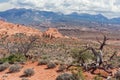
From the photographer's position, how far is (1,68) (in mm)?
27047

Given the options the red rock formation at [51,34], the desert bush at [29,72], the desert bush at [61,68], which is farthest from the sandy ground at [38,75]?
the red rock formation at [51,34]

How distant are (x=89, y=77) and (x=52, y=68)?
194 inches

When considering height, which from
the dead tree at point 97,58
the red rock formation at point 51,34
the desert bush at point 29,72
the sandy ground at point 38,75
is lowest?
the red rock formation at point 51,34

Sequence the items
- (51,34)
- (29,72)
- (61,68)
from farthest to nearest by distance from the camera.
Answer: (51,34)
(61,68)
(29,72)

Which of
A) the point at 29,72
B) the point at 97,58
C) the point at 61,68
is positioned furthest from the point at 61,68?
the point at 97,58

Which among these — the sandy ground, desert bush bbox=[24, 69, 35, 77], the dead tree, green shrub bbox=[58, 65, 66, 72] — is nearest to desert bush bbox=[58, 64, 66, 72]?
green shrub bbox=[58, 65, 66, 72]

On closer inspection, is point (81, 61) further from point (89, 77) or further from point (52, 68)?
point (89, 77)

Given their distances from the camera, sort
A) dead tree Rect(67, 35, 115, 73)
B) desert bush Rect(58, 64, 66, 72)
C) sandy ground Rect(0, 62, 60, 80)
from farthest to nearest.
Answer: desert bush Rect(58, 64, 66, 72), sandy ground Rect(0, 62, 60, 80), dead tree Rect(67, 35, 115, 73)

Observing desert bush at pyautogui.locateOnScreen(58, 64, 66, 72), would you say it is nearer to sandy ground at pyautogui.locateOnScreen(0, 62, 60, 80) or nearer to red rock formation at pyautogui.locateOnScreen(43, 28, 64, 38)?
sandy ground at pyautogui.locateOnScreen(0, 62, 60, 80)

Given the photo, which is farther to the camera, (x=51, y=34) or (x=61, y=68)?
(x=51, y=34)

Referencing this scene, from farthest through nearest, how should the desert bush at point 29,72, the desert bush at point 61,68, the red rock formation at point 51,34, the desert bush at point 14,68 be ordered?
1. the red rock formation at point 51,34
2. the desert bush at point 14,68
3. the desert bush at point 61,68
4. the desert bush at point 29,72

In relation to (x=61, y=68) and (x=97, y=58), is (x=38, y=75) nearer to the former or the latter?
(x=61, y=68)

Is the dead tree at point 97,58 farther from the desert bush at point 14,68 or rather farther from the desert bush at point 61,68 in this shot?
the desert bush at point 14,68

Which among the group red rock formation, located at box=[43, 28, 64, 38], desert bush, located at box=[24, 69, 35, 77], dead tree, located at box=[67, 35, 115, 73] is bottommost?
red rock formation, located at box=[43, 28, 64, 38]
